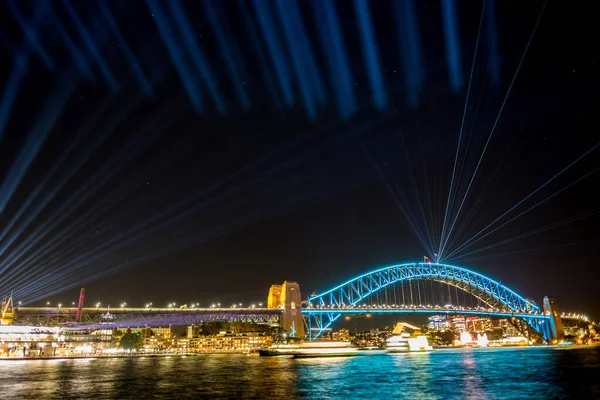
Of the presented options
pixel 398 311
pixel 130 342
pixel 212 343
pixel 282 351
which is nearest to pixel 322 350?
pixel 282 351

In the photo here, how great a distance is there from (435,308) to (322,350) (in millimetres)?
49759

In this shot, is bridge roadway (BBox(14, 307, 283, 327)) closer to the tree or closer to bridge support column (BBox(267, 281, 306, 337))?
bridge support column (BBox(267, 281, 306, 337))

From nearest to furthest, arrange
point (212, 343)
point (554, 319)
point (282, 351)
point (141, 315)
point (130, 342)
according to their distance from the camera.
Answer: point (282, 351)
point (141, 315)
point (130, 342)
point (212, 343)
point (554, 319)

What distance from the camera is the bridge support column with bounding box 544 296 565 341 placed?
12712cm

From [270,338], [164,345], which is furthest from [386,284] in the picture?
[164,345]

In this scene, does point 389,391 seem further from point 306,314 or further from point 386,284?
point 386,284

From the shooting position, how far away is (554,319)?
422 feet

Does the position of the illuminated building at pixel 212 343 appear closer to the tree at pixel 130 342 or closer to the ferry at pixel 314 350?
the tree at pixel 130 342

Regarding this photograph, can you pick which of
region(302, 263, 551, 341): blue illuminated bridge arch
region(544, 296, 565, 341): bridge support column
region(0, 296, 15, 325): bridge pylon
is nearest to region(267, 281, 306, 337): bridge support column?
region(302, 263, 551, 341): blue illuminated bridge arch

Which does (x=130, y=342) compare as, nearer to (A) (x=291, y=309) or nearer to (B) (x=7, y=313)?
(B) (x=7, y=313)

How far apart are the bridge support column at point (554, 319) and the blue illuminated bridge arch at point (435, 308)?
1380mm

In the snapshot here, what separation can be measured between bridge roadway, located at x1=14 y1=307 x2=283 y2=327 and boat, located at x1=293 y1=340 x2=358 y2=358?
2601 cm

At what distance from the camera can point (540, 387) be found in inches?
977

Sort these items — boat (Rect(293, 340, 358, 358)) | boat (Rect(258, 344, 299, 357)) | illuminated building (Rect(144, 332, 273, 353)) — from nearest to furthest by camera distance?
boat (Rect(293, 340, 358, 358)), boat (Rect(258, 344, 299, 357)), illuminated building (Rect(144, 332, 273, 353))
